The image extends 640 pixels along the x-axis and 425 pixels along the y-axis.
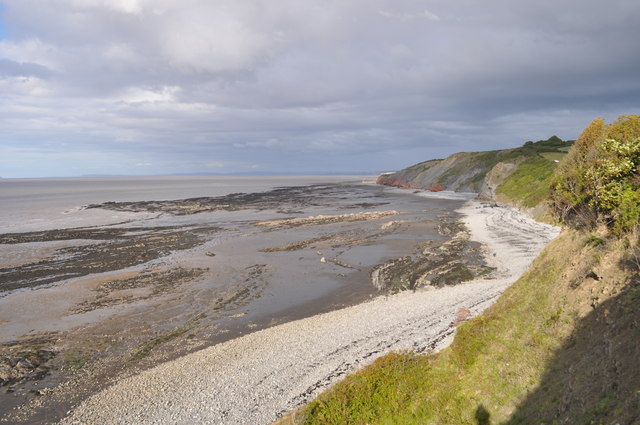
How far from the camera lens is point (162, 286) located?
91.4 ft

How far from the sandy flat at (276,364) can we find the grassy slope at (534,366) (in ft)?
7.07

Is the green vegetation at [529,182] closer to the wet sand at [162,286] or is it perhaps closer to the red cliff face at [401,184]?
the wet sand at [162,286]

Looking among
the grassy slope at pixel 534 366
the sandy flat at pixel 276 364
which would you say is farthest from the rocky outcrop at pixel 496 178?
the grassy slope at pixel 534 366

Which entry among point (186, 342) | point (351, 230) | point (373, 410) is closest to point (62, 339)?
point (186, 342)

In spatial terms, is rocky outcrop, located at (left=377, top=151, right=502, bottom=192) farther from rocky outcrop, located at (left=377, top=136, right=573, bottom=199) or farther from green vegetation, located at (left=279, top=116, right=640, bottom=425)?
green vegetation, located at (left=279, top=116, right=640, bottom=425)

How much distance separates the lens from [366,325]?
61.7ft

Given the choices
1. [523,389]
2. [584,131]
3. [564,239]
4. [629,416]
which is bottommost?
[523,389]

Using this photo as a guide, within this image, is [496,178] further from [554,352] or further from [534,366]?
[534,366]

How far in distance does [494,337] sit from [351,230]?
38.1 meters

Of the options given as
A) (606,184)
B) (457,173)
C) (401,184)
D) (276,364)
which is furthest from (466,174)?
(276,364)

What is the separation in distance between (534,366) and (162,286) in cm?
2433

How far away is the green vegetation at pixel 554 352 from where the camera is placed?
8039mm

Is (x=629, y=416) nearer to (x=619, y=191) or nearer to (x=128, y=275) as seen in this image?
(x=619, y=191)

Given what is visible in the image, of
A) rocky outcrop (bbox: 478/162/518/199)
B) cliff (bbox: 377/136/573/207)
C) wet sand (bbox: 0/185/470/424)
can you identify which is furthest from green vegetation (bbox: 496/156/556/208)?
wet sand (bbox: 0/185/470/424)
